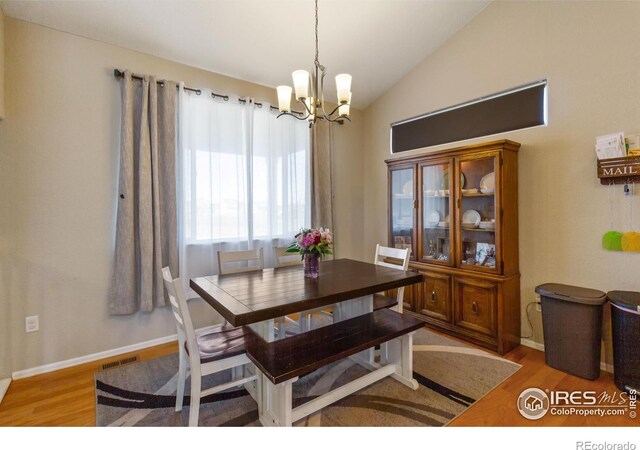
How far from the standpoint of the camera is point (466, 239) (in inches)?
117

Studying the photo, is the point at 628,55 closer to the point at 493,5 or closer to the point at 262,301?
the point at 493,5

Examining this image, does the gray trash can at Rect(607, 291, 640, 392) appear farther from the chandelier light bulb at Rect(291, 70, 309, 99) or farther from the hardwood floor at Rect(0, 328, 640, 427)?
the chandelier light bulb at Rect(291, 70, 309, 99)

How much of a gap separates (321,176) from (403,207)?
3.50ft

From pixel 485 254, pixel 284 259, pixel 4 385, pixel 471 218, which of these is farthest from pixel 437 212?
pixel 4 385

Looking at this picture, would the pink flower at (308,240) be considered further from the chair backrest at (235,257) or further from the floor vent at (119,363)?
the floor vent at (119,363)

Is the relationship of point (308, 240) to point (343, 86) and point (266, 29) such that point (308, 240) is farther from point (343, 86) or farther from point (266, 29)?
point (266, 29)

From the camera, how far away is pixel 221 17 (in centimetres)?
249

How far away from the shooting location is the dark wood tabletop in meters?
1.58

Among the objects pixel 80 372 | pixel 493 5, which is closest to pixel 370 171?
pixel 493 5

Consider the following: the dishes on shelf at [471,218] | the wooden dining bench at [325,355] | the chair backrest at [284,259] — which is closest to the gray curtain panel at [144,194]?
the chair backrest at [284,259]

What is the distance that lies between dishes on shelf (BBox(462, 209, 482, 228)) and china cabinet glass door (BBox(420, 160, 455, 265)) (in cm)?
12

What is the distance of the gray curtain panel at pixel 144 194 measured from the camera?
2527mm

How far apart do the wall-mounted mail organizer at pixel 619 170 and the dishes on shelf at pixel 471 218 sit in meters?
0.91

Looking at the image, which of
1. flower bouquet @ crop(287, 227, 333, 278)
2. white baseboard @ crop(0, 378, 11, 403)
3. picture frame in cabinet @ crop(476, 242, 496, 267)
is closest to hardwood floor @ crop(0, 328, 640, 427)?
white baseboard @ crop(0, 378, 11, 403)
